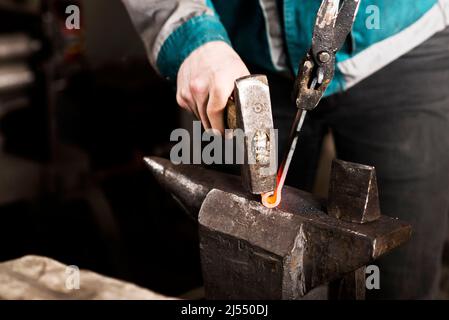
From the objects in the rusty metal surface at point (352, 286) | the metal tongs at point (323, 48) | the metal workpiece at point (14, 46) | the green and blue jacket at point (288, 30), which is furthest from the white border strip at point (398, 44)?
the metal workpiece at point (14, 46)

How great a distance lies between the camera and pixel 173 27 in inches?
50.1

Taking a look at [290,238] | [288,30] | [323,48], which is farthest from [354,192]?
[288,30]

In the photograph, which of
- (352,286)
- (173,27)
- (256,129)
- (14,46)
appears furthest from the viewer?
(14,46)

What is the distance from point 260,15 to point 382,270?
0.64 m

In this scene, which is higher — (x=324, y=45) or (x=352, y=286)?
(x=324, y=45)

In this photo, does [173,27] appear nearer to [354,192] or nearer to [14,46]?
[354,192]

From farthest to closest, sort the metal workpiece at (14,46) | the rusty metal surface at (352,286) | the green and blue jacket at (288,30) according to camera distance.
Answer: the metal workpiece at (14,46) < the green and blue jacket at (288,30) < the rusty metal surface at (352,286)

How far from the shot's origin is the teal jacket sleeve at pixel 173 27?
123 centimetres

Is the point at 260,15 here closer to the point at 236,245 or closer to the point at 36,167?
the point at 236,245

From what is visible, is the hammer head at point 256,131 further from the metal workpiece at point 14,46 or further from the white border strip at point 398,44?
the metal workpiece at point 14,46

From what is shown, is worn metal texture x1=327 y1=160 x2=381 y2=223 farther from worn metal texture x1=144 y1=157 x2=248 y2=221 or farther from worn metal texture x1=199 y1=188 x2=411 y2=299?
worn metal texture x1=144 y1=157 x2=248 y2=221

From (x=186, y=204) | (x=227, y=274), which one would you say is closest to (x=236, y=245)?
(x=227, y=274)

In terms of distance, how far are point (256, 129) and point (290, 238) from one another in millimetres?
183

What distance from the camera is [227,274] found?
1.14 metres
